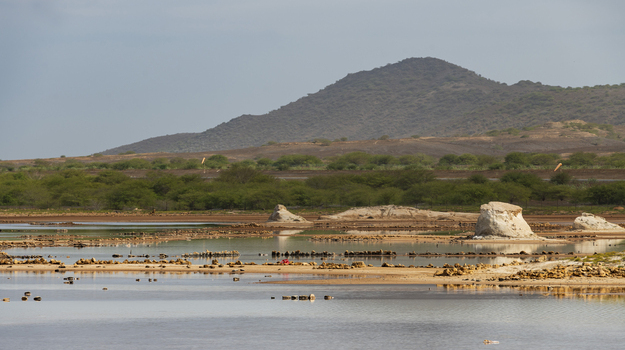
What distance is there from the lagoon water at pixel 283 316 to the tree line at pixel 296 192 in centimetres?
4644

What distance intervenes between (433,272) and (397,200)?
45.6 m

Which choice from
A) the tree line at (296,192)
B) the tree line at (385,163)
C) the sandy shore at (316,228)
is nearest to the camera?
the sandy shore at (316,228)

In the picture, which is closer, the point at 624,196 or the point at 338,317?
the point at 338,317

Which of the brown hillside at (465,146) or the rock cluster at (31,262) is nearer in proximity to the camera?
the rock cluster at (31,262)

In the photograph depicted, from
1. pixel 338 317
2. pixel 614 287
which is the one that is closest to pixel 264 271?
pixel 338 317

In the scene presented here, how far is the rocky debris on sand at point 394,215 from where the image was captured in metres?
54.9

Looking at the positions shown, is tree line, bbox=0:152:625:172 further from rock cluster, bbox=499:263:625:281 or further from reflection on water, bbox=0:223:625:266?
rock cluster, bbox=499:263:625:281

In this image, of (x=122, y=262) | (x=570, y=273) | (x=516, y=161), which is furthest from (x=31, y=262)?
(x=516, y=161)

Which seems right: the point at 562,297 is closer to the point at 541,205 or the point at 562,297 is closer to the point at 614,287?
the point at 614,287

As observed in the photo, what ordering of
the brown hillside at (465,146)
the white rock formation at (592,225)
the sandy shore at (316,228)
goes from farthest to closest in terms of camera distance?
the brown hillside at (465,146), the white rock formation at (592,225), the sandy shore at (316,228)

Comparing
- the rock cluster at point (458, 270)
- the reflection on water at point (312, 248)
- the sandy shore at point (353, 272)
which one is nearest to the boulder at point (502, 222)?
the reflection on water at point (312, 248)

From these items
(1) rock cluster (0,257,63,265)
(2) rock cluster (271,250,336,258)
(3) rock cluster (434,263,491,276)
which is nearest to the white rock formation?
(2) rock cluster (271,250,336,258)

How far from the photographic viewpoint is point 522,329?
14078 millimetres

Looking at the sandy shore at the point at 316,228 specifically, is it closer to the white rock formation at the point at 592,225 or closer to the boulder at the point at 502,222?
the boulder at the point at 502,222
